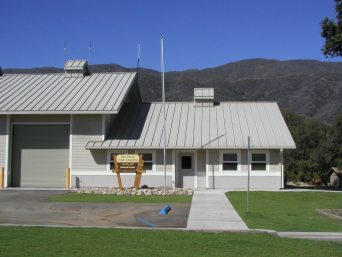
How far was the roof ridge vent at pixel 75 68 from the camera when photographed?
2497 cm

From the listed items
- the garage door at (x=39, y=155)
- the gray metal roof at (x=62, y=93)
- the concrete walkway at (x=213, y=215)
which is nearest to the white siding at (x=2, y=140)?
the garage door at (x=39, y=155)

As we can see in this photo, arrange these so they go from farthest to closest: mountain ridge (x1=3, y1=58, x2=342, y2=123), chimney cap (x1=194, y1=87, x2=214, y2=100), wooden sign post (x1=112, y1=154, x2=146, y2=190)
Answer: mountain ridge (x1=3, y1=58, x2=342, y2=123)
chimney cap (x1=194, y1=87, x2=214, y2=100)
wooden sign post (x1=112, y1=154, x2=146, y2=190)

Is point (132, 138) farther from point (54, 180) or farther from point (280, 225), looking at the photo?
point (280, 225)

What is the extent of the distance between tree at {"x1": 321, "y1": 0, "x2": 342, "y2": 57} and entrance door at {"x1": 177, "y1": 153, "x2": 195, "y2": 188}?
9394mm

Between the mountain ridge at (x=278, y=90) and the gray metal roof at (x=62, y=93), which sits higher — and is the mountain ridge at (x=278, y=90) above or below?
above

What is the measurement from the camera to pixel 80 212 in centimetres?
1236

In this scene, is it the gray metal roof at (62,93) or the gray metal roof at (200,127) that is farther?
the gray metal roof at (62,93)

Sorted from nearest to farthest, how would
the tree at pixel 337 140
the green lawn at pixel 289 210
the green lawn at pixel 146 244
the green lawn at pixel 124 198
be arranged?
the green lawn at pixel 146 244 → the green lawn at pixel 289 210 → the green lawn at pixel 124 198 → the tree at pixel 337 140

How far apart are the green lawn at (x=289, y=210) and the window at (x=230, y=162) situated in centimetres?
279

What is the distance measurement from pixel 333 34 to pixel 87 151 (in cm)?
1352

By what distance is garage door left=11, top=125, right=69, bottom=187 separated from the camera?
70.2 feet

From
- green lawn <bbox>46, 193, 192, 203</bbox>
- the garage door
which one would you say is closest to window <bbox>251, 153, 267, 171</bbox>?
green lawn <bbox>46, 193, 192, 203</bbox>

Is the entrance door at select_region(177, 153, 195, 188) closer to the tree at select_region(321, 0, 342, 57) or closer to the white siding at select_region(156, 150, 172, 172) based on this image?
the white siding at select_region(156, 150, 172, 172)

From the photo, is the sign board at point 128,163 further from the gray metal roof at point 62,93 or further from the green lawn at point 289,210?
the green lawn at point 289,210
